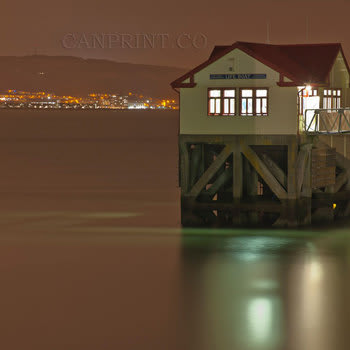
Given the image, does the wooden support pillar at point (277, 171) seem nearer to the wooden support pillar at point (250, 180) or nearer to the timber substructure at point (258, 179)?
the timber substructure at point (258, 179)

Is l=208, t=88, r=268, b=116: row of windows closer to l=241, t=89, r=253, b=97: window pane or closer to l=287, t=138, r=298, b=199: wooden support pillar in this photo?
l=241, t=89, r=253, b=97: window pane

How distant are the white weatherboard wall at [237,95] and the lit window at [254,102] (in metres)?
0.17

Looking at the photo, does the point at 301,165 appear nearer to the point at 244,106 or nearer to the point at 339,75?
the point at 244,106

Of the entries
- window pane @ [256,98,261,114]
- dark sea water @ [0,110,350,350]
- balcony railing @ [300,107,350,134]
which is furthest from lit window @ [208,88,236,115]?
dark sea water @ [0,110,350,350]

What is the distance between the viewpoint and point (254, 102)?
3016cm

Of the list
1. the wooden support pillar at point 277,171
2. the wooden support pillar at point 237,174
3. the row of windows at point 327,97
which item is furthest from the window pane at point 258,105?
the row of windows at point 327,97

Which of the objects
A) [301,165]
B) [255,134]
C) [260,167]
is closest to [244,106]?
[255,134]

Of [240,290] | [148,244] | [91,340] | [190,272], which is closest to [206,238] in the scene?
[148,244]

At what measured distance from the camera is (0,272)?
25594mm

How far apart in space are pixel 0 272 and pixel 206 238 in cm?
765

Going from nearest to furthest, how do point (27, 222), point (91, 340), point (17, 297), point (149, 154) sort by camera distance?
point (91, 340), point (17, 297), point (27, 222), point (149, 154)

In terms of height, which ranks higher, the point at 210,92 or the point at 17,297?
the point at 210,92

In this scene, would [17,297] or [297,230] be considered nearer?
[17,297]

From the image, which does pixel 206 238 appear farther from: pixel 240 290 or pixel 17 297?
pixel 17 297
